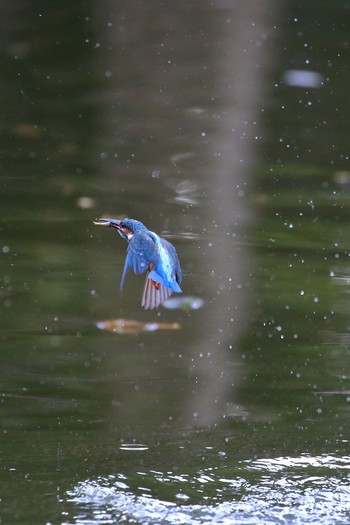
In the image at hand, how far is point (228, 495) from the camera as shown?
8.39 ft

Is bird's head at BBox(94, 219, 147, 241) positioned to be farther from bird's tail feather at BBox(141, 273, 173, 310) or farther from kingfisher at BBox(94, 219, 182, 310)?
bird's tail feather at BBox(141, 273, 173, 310)

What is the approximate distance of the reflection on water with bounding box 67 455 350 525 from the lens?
2447 millimetres

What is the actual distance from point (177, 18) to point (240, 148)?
1.54m

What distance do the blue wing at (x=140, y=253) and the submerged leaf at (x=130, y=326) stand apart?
37.4 inches

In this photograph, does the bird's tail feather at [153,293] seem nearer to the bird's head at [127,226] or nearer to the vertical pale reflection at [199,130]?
the bird's head at [127,226]

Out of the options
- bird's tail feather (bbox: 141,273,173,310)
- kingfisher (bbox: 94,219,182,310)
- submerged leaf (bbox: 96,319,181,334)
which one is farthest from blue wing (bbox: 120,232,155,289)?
submerged leaf (bbox: 96,319,181,334)

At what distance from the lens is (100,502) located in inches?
99.5

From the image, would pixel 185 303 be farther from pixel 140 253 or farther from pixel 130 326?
pixel 140 253

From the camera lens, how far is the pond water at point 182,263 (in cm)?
271

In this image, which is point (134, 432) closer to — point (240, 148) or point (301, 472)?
point (301, 472)

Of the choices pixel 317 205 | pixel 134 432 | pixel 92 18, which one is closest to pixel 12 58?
pixel 92 18

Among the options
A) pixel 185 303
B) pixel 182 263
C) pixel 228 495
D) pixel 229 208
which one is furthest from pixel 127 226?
pixel 229 208

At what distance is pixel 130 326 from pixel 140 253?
1026mm

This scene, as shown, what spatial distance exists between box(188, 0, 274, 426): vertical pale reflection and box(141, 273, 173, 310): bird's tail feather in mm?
375
